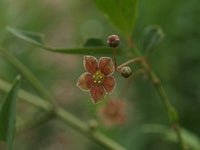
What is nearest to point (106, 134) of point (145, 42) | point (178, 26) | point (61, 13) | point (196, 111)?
point (196, 111)

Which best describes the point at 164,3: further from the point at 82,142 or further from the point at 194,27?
the point at 82,142

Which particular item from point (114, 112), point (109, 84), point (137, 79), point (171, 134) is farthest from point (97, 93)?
point (137, 79)

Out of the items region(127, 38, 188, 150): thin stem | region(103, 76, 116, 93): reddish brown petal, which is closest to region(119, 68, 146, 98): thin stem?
region(127, 38, 188, 150): thin stem

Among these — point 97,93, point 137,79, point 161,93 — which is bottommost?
point 137,79

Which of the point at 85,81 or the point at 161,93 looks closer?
the point at 85,81

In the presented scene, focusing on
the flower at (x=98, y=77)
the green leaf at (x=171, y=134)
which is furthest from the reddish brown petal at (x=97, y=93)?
the green leaf at (x=171, y=134)

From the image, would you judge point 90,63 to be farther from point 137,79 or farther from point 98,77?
point 137,79
